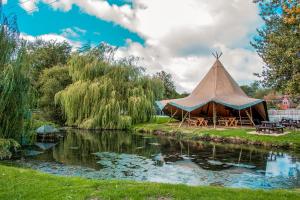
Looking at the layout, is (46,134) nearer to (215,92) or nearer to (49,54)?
(215,92)

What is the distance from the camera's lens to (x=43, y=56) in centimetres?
3547

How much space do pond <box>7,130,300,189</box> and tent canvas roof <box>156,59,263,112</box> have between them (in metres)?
6.73

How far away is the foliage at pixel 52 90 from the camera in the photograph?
2848cm

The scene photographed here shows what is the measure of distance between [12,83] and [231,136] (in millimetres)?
12441

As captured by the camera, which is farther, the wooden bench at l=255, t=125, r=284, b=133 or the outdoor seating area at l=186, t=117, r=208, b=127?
the outdoor seating area at l=186, t=117, r=208, b=127

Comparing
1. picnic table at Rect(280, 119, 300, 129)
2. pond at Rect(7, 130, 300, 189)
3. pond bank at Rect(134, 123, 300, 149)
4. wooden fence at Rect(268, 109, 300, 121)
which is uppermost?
wooden fence at Rect(268, 109, 300, 121)

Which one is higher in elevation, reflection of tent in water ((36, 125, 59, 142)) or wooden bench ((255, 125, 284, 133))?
wooden bench ((255, 125, 284, 133))

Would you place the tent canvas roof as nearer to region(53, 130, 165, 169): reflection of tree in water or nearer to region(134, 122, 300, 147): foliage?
region(134, 122, 300, 147): foliage

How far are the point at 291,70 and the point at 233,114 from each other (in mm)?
17660

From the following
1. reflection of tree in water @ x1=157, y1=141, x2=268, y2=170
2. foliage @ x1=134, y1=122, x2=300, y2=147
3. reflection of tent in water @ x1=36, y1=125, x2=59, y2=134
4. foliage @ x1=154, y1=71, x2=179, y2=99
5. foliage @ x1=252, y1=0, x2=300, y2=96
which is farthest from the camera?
foliage @ x1=154, y1=71, x2=179, y2=99

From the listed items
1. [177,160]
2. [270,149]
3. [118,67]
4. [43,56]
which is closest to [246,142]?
[270,149]

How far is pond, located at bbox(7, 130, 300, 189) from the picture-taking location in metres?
9.30

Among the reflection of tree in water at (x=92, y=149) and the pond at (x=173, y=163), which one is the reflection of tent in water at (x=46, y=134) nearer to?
the reflection of tree in water at (x=92, y=149)

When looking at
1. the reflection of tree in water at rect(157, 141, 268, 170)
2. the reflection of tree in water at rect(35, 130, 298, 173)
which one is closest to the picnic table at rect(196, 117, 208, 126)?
the reflection of tree in water at rect(35, 130, 298, 173)
